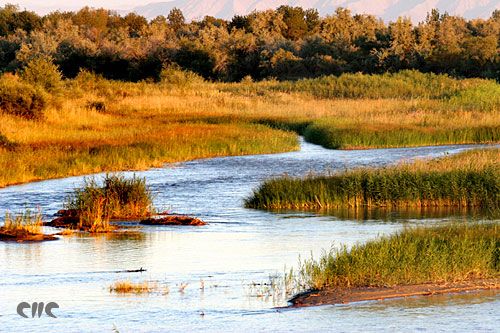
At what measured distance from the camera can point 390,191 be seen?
23.6m

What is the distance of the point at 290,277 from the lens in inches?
543

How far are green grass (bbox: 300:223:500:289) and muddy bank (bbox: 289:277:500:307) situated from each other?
15 centimetres

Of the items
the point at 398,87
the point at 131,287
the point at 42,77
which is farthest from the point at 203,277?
the point at 398,87

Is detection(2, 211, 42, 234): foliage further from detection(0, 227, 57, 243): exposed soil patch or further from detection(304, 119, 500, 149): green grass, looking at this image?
detection(304, 119, 500, 149): green grass

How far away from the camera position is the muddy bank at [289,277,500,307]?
13.2 metres

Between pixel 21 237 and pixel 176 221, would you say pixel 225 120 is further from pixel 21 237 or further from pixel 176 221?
pixel 21 237

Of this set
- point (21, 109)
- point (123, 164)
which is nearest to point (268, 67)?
point (21, 109)

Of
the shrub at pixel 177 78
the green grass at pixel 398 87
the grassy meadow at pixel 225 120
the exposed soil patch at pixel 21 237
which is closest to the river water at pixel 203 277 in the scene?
the exposed soil patch at pixel 21 237

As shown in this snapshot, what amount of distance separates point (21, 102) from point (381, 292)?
3155cm

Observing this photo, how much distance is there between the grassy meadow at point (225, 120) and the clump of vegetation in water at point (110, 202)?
7.32 metres

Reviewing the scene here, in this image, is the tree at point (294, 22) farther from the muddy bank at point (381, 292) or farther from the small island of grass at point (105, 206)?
the muddy bank at point (381, 292)

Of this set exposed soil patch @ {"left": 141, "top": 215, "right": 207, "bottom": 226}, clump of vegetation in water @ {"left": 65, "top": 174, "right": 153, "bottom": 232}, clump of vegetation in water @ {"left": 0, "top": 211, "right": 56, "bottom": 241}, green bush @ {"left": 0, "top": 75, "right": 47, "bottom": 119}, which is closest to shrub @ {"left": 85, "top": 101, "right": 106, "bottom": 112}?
green bush @ {"left": 0, "top": 75, "right": 47, "bottom": 119}

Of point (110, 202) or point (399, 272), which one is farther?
point (110, 202)

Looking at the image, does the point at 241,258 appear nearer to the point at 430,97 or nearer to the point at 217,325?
the point at 217,325
